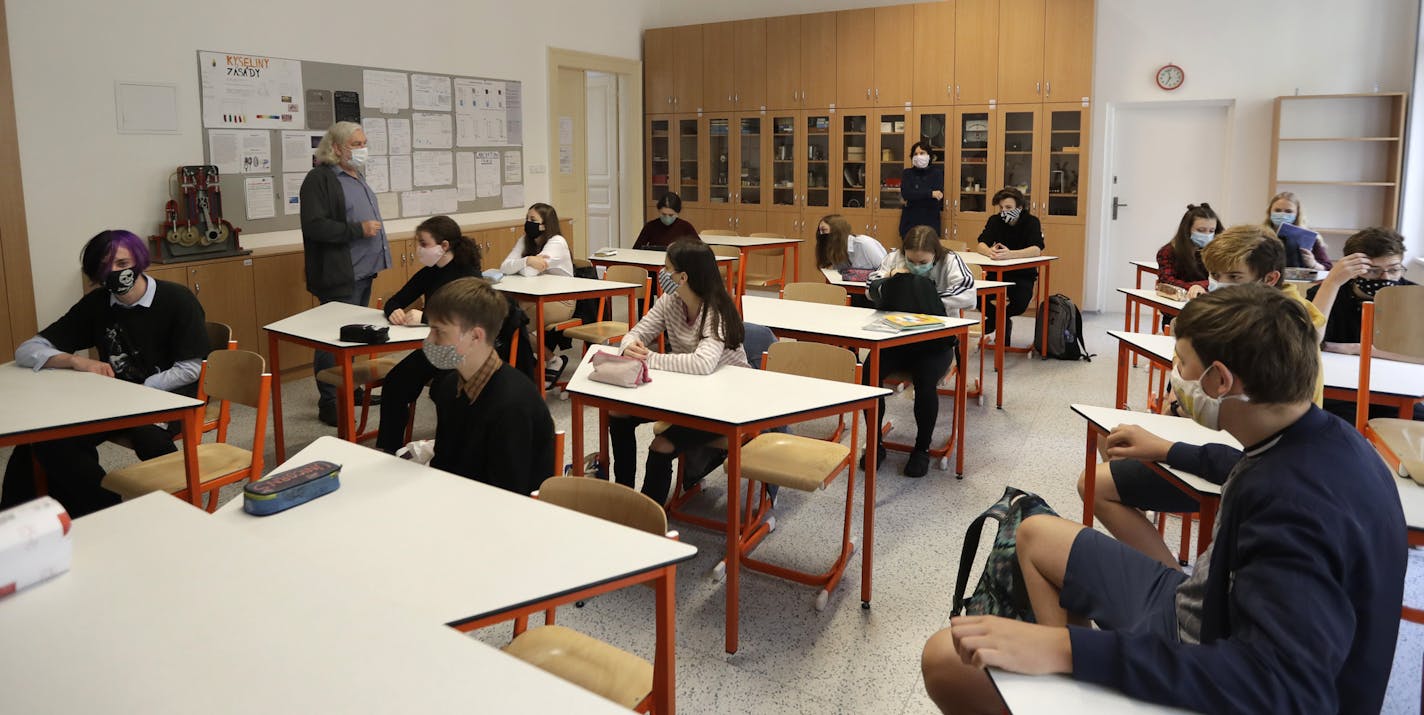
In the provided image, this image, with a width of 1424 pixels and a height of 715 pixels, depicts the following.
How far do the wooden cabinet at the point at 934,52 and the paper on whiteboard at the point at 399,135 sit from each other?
15.6 feet

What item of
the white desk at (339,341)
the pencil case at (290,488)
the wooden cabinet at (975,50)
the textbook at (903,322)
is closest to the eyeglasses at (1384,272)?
the textbook at (903,322)

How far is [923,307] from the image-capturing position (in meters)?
4.73

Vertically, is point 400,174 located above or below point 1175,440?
above

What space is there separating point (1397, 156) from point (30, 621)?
8.94 m

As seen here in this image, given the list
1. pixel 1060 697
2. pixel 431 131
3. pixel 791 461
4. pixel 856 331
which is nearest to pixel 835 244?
pixel 856 331

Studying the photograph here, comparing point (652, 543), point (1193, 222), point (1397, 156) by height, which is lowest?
point (652, 543)

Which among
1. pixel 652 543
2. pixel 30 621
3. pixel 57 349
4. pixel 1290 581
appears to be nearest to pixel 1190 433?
pixel 1290 581

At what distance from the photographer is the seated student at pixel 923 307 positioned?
462cm

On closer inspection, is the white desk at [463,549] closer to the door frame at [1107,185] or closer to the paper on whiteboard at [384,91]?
the paper on whiteboard at [384,91]

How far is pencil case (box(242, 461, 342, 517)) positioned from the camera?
7.06 feet

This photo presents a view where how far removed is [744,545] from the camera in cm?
356

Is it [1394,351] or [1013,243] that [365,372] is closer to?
[1394,351]

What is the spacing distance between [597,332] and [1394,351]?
13.0 feet

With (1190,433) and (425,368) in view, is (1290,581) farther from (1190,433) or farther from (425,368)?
(425,368)
